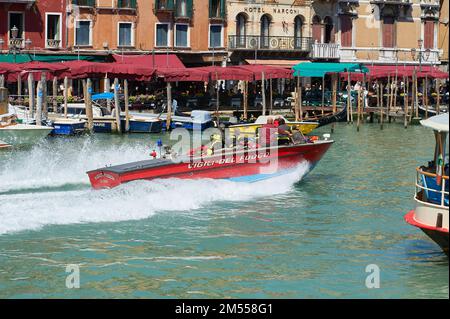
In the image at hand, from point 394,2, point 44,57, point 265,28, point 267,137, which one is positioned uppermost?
point 394,2

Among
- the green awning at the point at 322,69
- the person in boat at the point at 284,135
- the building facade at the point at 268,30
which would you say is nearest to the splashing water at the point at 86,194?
the person in boat at the point at 284,135

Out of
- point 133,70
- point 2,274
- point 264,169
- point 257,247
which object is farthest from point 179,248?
point 133,70

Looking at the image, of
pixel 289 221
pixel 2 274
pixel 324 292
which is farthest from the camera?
pixel 289 221

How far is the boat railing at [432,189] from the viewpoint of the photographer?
16.0 m

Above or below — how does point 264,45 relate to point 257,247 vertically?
above

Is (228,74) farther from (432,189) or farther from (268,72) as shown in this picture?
(432,189)

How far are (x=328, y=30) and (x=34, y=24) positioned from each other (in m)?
17.7

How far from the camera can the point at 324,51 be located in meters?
59.2

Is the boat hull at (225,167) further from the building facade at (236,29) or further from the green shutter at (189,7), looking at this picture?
the green shutter at (189,7)

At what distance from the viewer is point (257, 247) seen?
721 inches

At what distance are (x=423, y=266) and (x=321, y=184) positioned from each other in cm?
975

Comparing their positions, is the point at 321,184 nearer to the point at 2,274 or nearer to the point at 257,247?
the point at 257,247

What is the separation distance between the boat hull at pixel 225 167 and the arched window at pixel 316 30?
34.5 meters

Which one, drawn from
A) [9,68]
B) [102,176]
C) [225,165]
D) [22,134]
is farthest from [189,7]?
[102,176]
